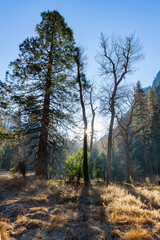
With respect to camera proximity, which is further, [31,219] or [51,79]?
[51,79]

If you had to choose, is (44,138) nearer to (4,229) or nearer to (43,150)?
(43,150)

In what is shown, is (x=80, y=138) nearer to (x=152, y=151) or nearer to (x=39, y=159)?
(x=39, y=159)

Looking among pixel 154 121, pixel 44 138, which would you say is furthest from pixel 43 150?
pixel 154 121

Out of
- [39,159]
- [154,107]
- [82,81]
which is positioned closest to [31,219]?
[39,159]

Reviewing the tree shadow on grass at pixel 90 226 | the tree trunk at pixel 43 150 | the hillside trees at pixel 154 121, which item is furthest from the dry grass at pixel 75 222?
the hillside trees at pixel 154 121

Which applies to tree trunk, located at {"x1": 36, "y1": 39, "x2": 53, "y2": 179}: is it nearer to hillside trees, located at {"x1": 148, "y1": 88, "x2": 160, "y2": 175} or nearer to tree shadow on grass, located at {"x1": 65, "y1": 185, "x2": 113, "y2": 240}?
tree shadow on grass, located at {"x1": 65, "y1": 185, "x2": 113, "y2": 240}

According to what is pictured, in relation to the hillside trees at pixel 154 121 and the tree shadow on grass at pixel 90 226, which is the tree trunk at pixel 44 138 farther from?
the hillside trees at pixel 154 121

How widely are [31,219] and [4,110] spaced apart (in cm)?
597

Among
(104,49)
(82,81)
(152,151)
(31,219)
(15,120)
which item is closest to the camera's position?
(31,219)

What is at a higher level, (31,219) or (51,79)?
(51,79)

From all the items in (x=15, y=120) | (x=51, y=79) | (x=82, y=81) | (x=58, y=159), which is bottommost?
(x=58, y=159)

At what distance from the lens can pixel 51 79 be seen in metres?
8.35

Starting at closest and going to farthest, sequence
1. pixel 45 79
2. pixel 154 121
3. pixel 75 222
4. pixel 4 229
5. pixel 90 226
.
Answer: pixel 4 229 → pixel 90 226 → pixel 75 222 → pixel 45 79 → pixel 154 121

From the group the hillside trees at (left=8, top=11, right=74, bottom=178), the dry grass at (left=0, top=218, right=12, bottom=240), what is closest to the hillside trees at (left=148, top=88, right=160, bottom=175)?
the hillside trees at (left=8, top=11, right=74, bottom=178)
